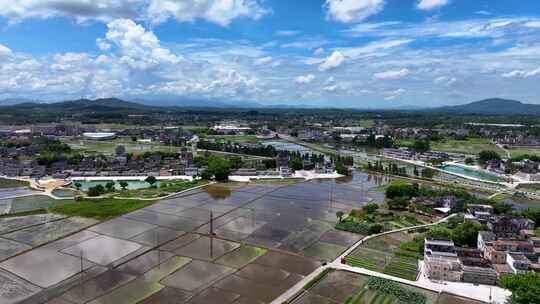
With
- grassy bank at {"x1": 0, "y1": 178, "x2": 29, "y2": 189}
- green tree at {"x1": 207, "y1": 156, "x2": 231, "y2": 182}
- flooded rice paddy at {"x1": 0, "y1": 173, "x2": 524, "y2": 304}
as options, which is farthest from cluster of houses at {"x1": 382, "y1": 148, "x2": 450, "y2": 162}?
grassy bank at {"x1": 0, "y1": 178, "x2": 29, "y2": 189}

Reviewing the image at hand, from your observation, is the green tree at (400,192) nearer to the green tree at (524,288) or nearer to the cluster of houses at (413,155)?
the green tree at (524,288)

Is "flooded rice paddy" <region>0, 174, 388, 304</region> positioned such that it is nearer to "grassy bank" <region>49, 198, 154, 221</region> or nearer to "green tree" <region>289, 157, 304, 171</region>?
"grassy bank" <region>49, 198, 154, 221</region>

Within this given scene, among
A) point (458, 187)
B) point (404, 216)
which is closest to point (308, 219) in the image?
point (404, 216)

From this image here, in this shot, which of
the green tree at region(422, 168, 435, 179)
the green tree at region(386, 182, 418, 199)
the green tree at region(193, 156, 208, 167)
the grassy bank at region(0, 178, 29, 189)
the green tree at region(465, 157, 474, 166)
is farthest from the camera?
the green tree at region(465, 157, 474, 166)

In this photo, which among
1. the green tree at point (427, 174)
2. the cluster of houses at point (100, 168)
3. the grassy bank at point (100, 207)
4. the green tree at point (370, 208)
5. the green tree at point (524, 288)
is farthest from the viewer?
the green tree at point (427, 174)

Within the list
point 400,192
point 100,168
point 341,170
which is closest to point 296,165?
point 341,170

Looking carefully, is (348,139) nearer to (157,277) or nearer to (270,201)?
(270,201)

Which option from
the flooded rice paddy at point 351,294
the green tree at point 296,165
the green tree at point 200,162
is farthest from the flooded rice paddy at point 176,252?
the green tree at point 200,162
